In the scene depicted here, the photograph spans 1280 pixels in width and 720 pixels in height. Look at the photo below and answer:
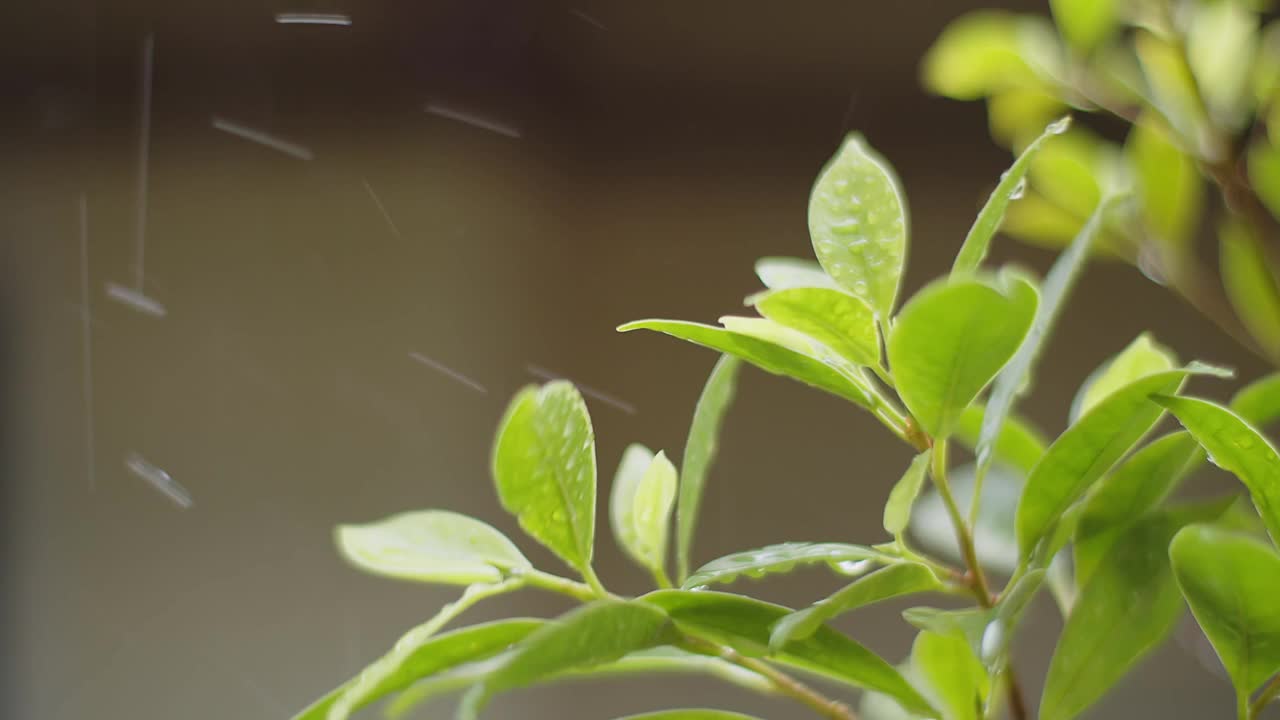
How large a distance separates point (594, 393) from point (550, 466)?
3.69ft

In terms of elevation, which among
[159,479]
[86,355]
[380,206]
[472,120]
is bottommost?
[159,479]

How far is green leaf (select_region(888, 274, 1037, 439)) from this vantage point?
20 centimetres

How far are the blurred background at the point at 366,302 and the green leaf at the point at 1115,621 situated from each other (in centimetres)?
98

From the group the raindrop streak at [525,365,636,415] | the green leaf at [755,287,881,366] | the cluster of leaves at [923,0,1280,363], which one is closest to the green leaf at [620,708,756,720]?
the green leaf at [755,287,881,366]

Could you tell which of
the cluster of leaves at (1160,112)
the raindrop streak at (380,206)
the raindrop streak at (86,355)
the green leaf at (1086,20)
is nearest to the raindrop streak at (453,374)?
the raindrop streak at (380,206)

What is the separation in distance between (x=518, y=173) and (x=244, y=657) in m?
0.79

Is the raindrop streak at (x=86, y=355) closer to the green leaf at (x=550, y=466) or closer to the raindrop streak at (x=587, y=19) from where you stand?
the raindrop streak at (x=587, y=19)

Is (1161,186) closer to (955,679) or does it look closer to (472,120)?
(955,679)

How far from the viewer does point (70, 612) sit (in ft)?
4.40

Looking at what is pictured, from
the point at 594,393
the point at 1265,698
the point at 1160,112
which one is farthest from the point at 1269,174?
the point at 594,393

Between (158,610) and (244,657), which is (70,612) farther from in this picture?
(244,657)

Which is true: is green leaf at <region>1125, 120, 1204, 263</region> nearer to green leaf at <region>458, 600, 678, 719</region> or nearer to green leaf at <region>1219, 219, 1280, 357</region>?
green leaf at <region>1219, 219, 1280, 357</region>

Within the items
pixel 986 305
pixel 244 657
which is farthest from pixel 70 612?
pixel 986 305

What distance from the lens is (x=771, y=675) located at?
0.93 feet
